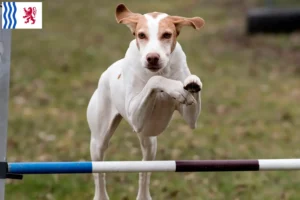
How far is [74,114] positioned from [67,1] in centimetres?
1154

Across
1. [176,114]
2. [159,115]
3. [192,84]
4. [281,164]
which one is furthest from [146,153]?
[176,114]

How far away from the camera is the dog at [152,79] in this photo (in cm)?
390

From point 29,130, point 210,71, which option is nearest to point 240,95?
point 210,71

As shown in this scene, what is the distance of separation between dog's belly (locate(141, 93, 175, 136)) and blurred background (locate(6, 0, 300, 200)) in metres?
2.02

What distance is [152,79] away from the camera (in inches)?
158

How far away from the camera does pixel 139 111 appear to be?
409 cm

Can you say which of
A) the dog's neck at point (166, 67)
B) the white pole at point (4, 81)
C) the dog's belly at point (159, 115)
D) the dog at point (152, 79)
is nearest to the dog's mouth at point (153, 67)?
the dog at point (152, 79)

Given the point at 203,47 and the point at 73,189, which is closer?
the point at 73,189

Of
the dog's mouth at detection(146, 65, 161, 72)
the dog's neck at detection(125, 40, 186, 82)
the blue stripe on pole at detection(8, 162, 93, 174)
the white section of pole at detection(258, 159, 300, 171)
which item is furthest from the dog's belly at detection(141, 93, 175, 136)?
the white section of pole at detection(258, 159, 300, 171)

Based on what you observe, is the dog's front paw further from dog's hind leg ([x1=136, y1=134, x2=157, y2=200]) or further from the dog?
dog's hind leg ([x1=136, y1=134, x2=157, y2=200])

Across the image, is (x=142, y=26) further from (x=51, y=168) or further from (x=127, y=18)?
(x=51, y=168)

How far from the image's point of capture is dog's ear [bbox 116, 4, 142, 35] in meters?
4.07

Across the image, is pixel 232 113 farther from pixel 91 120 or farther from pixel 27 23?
pixel 27 23

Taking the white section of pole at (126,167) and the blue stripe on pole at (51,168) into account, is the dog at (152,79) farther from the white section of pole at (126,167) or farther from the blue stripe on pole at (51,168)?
the blue stripe on pole at (51,168)
